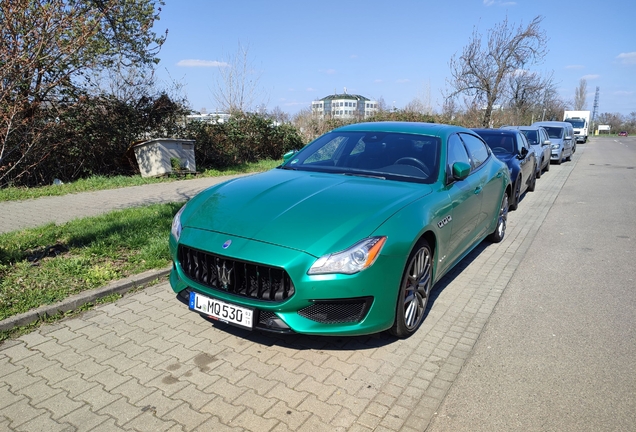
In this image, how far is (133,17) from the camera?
1091cm

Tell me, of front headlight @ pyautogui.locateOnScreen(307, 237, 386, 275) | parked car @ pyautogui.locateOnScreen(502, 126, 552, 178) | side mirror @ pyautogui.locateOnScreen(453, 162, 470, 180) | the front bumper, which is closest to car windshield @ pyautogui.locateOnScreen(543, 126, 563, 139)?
parked car @ pyautogui.locateOnScreen(502, 126, 552, 178)

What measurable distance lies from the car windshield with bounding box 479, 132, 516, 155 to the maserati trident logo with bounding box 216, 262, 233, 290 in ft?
27.0

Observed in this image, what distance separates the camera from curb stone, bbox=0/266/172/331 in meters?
3.78

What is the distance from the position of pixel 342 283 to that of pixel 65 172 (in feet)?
32.4

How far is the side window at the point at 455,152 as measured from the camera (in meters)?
4.52

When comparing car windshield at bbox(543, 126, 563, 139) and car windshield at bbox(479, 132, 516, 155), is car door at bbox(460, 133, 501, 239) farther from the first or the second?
car windshield at bbox(543, 126, 563, 139)

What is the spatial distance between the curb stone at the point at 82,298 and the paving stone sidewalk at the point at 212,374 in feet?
0.55

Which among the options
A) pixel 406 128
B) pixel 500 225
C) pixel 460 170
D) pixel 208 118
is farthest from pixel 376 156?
pixel 208 118

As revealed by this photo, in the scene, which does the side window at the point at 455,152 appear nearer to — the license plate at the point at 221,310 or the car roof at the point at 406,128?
the car roof at the point at 406,128

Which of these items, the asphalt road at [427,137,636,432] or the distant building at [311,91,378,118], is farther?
the distant building at [311,91,378,118]

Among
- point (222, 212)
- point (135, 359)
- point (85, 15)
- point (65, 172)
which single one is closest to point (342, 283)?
point (222, 212)

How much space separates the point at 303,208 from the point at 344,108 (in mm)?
23943

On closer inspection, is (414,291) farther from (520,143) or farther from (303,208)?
(520,143)

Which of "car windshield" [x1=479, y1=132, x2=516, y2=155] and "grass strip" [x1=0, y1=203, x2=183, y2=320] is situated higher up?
"car windshield" [x1=479, y1=132, x2=516, y2=155]
